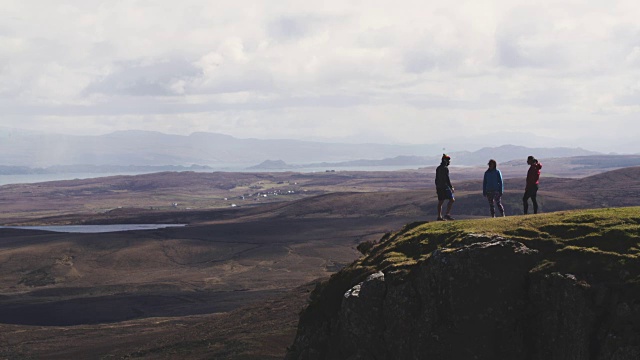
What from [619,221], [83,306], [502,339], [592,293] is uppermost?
[619,221]

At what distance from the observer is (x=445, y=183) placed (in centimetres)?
2655

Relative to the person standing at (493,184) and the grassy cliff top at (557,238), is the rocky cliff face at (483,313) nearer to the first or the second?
the grassy cliff top at (557,238)

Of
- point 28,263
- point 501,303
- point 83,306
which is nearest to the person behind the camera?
point 501,303

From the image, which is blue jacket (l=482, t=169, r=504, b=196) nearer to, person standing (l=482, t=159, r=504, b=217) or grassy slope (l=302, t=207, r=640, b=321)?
person standing (l=482, t=159, r=504, b=217)

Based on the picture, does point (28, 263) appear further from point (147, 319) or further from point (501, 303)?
point (501, 303)

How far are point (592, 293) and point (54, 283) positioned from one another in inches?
3359

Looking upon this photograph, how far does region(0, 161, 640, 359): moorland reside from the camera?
51.2 m

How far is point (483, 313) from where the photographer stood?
1941 centimetres

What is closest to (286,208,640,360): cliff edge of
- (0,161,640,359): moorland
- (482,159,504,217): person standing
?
(482,159,504,217): person standing

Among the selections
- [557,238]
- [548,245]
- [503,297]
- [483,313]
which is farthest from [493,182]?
[483,313]

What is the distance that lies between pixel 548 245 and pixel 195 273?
265 feet

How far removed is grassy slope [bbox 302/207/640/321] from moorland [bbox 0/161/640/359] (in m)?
3.21

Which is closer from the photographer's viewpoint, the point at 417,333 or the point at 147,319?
the point at 417,333

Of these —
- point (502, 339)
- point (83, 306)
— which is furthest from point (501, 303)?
point (83, 306)
